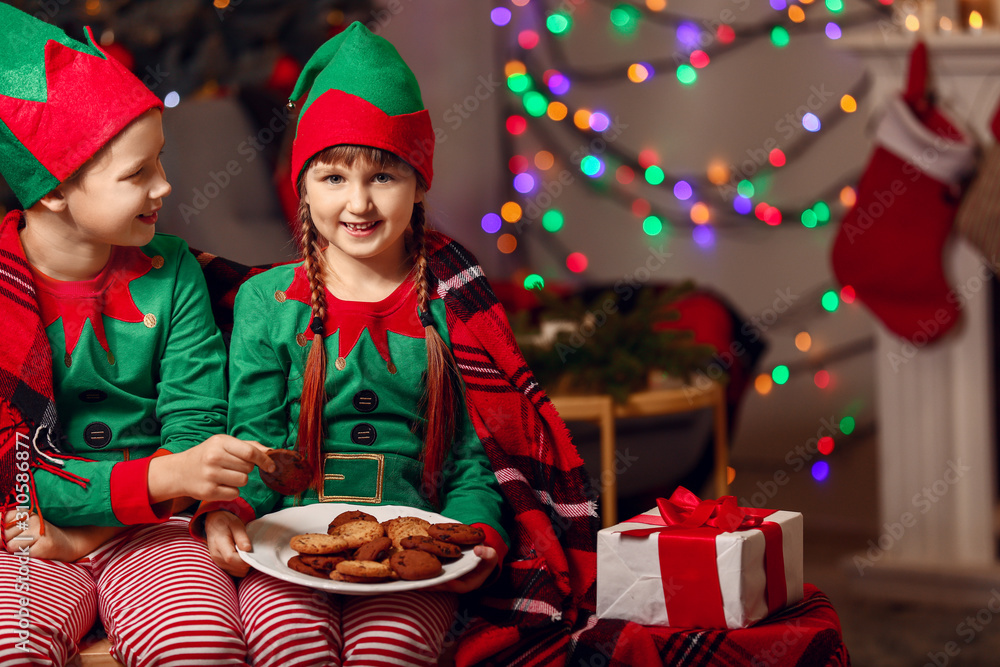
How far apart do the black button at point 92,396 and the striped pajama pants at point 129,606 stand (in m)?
0.15

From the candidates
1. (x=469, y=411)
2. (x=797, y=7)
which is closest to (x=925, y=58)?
(x=797, y=7)

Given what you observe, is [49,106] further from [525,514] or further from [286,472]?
[525,514]

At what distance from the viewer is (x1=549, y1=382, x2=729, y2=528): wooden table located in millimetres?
1791

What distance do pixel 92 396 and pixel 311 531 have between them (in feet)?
0.94

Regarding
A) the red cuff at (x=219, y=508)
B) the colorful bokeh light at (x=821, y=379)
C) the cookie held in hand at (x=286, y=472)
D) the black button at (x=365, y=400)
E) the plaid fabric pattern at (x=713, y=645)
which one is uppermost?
the black button at (x=365, y=400)

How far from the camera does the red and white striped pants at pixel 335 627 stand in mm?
850

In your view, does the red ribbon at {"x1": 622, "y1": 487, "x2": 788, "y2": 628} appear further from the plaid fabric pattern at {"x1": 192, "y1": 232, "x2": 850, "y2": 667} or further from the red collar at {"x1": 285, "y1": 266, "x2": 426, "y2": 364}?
the red collar at {"x1": 285, "y1": 266, "x2": 426, "y2": 364}

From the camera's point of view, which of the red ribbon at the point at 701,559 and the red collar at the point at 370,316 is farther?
Result: the red collar at the point at 370,316

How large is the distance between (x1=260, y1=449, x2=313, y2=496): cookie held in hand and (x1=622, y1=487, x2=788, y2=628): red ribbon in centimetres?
32

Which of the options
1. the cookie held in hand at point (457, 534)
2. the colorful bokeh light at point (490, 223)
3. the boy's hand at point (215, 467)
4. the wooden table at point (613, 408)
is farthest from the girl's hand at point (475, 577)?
the colorful bokeh light at point (490, 223)

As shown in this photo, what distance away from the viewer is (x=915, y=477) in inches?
90.5

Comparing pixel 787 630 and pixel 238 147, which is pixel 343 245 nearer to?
pixel 787 630

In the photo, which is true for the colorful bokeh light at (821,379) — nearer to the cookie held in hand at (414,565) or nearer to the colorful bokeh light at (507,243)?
the colorful bokeh light at (507,243)

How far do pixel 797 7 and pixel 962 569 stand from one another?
177 cm
